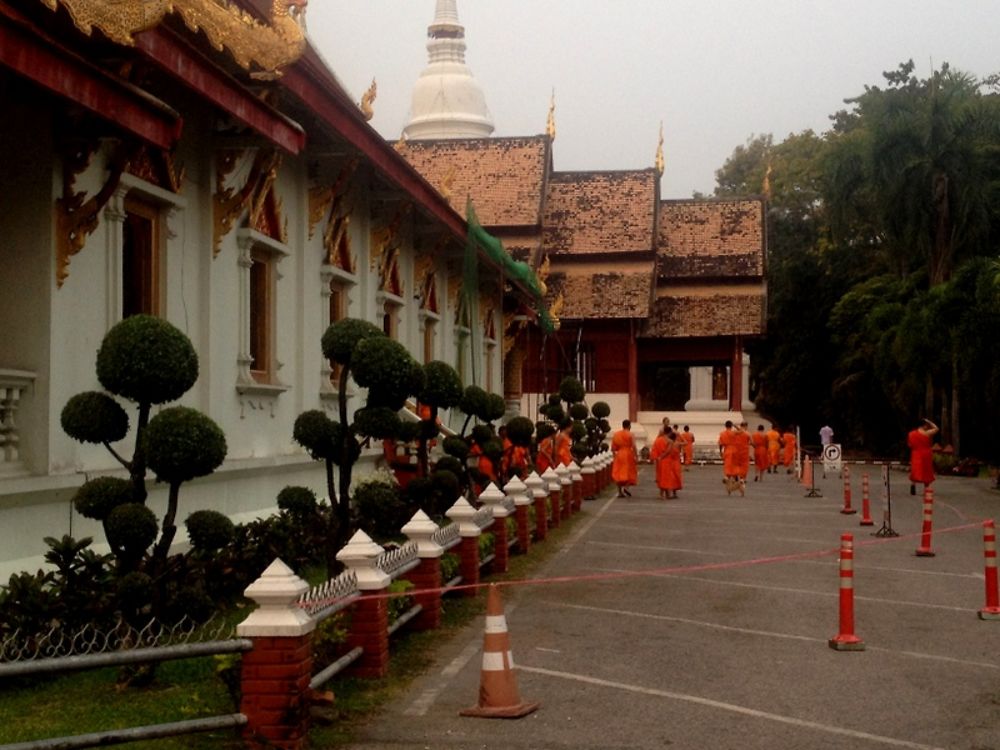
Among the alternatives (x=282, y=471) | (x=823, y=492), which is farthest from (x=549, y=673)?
(x=823, y=492)

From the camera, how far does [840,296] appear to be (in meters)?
56.8

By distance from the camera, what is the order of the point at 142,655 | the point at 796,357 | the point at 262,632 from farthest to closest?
the point at 796,357
the point at 262,632
the point at 142,655

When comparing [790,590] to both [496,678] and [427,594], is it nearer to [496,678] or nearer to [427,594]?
[427,594]

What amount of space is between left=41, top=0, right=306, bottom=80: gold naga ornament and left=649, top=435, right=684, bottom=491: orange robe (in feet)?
48.9

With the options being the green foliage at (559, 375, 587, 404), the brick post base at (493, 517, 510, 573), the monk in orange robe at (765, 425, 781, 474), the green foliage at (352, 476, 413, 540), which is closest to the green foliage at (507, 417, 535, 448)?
the green foliage at (352, 476, 413, 540)

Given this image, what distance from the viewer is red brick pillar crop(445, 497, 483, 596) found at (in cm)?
1238

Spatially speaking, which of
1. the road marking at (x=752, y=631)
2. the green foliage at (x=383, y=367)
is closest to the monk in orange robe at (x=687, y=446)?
the road marking at (x=752, y=631)

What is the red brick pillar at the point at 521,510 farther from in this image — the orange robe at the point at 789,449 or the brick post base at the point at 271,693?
the orange robe at the point at 789,449

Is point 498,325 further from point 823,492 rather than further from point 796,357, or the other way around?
point 796,357

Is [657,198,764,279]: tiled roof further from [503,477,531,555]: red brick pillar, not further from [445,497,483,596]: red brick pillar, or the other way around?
[445,497,483,596]: red brick pillar

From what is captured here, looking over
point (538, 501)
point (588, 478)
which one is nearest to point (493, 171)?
point (588, 478)

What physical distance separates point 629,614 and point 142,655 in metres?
5.97

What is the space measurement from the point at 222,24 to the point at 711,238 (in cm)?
4141

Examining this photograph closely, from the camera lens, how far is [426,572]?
10.5m
